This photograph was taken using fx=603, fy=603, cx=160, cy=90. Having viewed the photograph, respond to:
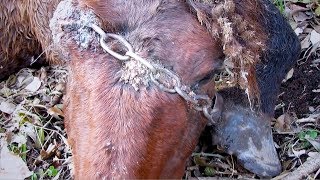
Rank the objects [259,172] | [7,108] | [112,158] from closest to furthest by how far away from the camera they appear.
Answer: [112,158] → [259,172] → [7,108]

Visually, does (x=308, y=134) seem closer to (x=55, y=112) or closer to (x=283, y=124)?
(x=283, y=124)

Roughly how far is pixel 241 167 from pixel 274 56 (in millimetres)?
609

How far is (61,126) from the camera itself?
3.43 metres

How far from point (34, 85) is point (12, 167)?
26.1 inches

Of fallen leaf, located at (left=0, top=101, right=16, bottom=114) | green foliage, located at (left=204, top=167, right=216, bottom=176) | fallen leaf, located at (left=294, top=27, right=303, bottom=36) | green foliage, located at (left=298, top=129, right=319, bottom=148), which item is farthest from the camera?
fallen leaf, located at (left=294, top=27, right=303, bottom=36)

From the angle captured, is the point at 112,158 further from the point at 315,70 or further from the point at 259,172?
the point at 315,70

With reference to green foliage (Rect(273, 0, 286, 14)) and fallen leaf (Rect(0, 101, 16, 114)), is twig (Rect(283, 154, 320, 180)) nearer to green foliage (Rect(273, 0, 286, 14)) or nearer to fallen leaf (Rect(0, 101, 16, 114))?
green foliage (Rect(273, 0, 286, 14))

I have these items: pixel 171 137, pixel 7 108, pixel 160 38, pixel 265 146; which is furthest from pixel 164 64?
pixel 7 108

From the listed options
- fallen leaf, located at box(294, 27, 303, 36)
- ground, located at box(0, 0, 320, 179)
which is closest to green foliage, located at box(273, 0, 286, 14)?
ground, located at box(0, 0, 320, 179)

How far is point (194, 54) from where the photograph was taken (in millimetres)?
2328

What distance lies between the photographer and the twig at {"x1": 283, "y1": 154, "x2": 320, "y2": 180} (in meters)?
3.01

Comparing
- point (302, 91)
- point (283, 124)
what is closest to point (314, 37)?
point (302, 91)

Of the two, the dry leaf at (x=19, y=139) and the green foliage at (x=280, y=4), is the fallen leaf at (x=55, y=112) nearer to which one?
the dry leaf at (x=19, y=139)

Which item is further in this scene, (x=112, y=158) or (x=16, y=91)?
(x=16, y=91)
